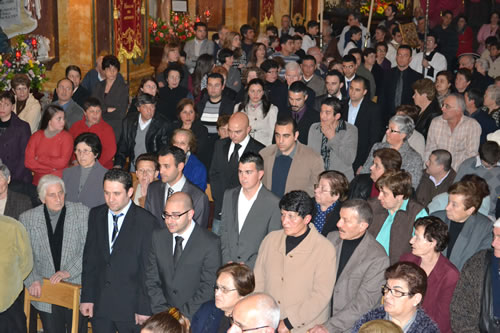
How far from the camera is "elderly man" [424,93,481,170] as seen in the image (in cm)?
795

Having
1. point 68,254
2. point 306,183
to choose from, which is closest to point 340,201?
point 306,183

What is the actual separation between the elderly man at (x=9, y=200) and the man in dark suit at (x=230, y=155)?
1.81 meters

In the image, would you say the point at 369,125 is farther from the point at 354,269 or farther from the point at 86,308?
the point at 86,308

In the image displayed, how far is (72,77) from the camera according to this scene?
31.8 feet

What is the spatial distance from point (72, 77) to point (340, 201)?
516 centimetres

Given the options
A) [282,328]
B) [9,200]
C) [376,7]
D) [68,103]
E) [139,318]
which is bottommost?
[139,318]

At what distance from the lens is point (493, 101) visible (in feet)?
29.8

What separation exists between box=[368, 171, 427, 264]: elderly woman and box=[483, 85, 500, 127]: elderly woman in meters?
3.74

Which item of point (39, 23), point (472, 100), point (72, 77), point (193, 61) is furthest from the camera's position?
point (193, 61)

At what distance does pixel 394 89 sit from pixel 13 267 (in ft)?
22.8

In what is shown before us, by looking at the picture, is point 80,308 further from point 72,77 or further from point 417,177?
point 72,77

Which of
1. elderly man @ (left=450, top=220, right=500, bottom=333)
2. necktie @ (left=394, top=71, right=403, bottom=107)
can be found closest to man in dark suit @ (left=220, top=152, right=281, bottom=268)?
elderly man @ (left=450, top=220, right=500, bottom=333)

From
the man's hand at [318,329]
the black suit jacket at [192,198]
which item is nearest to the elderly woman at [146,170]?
the black suit jacket at [192,198]

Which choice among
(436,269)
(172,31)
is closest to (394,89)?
(436,269)
